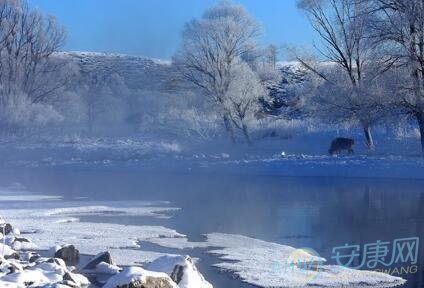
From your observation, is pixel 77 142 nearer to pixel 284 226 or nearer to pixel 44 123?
pixel 44 123

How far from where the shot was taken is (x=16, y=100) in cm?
5131

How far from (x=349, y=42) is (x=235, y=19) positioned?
908 centimetres

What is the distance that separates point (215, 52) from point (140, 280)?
35.8 m

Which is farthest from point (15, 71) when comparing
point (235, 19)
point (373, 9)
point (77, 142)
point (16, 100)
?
point (373, 9)

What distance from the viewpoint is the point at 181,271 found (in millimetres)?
9633

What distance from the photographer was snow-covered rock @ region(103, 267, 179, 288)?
8445 mm

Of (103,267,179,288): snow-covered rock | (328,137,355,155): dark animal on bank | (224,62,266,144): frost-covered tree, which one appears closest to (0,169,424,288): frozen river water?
(103,267,179,288): snow-covered rock

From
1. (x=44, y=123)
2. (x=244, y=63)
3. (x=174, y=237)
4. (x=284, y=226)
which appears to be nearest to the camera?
(x=174, y=237)

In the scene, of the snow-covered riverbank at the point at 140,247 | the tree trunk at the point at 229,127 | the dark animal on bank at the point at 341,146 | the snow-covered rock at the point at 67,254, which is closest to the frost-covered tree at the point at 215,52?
the tree trunk at the point at 229,127

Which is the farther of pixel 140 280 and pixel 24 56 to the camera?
pixel 24 56

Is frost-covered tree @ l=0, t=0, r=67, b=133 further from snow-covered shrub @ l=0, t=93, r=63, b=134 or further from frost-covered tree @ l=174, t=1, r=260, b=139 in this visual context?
frost-covered tree @ l=174, t=1, r=260, b=139


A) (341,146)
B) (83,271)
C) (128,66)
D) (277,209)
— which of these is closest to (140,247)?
(83,271)

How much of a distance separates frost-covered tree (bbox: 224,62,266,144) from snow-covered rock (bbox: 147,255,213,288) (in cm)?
3175

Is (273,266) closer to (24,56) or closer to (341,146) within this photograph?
(341,146)
